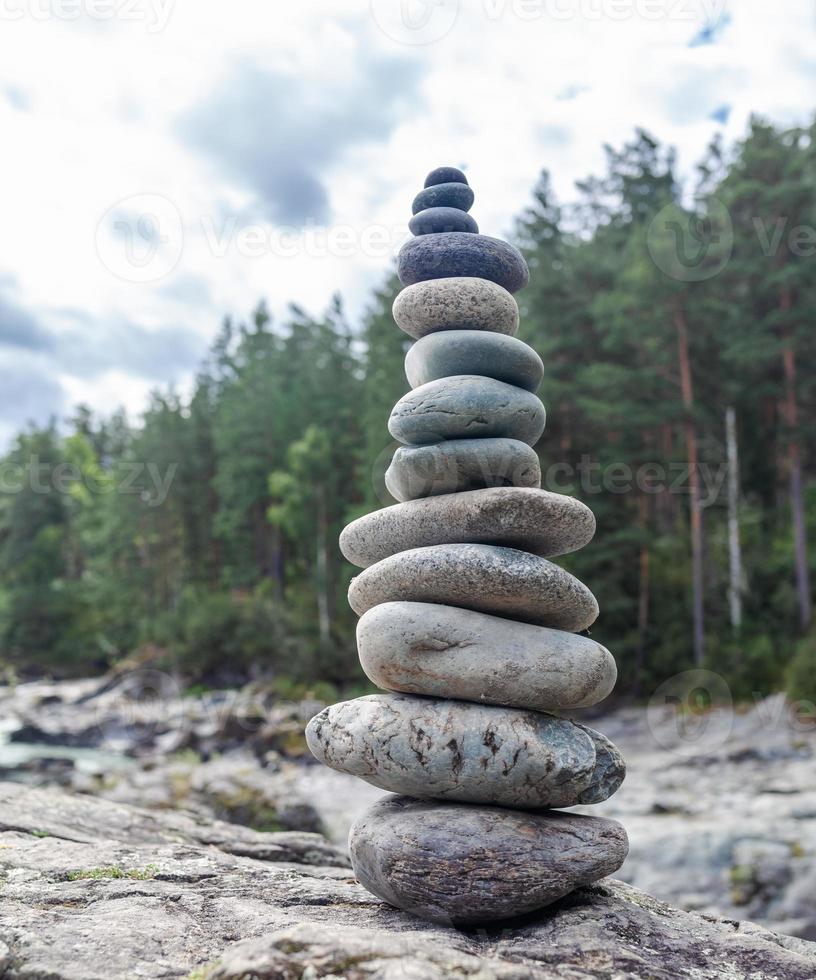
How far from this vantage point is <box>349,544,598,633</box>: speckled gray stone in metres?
4.42

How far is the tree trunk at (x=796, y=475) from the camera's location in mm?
20156

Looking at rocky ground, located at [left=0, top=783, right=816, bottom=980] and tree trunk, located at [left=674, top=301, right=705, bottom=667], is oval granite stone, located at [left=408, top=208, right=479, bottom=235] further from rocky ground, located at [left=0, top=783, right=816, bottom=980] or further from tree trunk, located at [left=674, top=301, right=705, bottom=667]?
tree trunk, located at [left=674, top=301, right=705, bottom=667]

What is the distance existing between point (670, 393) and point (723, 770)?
12.0 meters

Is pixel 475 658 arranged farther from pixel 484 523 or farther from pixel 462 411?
pixel 462 411

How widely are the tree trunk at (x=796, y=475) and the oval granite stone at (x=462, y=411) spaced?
59.9 feet

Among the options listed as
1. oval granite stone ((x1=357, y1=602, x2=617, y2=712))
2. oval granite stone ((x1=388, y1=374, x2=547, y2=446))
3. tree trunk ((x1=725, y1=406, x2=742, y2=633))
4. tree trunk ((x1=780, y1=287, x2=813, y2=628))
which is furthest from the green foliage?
oval granite stone ((x1=388, y1=374, x2=547, y2=446))

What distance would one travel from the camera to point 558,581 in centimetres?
454

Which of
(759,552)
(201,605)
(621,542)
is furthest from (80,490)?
(759,552)

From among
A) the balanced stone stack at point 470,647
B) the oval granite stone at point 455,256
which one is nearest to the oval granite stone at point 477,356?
the balanced stone stack at point 470,647

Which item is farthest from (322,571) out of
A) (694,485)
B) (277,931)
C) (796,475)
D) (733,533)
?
(277,931)

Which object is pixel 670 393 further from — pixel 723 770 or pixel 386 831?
pixel 386 831

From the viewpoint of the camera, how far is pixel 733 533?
2100cm

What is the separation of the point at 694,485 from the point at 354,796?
12.6 m

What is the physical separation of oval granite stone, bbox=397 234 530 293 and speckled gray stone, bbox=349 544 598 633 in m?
2.08
